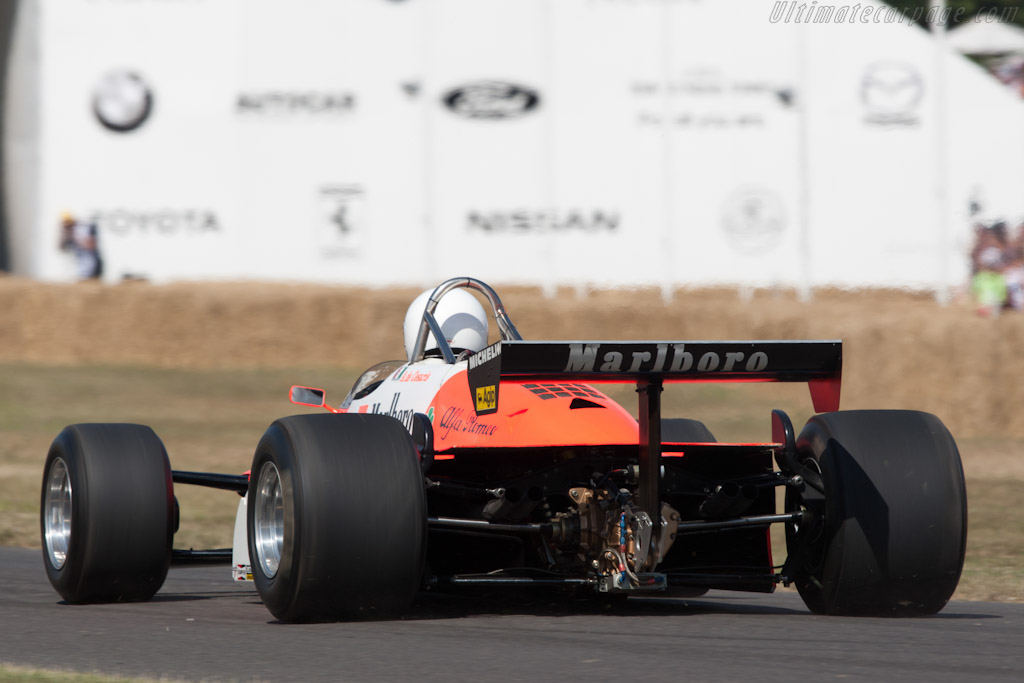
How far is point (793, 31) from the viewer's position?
1036 inches

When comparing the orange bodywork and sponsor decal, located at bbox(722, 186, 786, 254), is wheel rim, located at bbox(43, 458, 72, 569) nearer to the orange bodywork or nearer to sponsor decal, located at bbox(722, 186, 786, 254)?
the orange bodywork

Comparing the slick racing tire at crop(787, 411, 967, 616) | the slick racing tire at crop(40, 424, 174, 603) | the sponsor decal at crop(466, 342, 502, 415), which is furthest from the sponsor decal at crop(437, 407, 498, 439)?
the slick racing tire at crop(787, 411, 967, 616)

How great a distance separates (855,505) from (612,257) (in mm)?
20101

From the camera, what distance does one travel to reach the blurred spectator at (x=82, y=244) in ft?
90.8

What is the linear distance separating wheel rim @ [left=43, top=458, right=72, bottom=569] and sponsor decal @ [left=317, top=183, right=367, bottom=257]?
64.1 feet

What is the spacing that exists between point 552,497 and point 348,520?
3.65ft

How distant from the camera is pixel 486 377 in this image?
6.34 metres

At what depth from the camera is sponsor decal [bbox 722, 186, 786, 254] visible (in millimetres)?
26844

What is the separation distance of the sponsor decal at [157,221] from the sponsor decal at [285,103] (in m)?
2.07

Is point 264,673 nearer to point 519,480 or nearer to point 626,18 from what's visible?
point 519,480

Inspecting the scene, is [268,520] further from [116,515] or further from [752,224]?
[752,224]

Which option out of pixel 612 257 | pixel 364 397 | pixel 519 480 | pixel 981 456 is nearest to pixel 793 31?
pixel 612 257

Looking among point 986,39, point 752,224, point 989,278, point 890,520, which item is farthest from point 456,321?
point 986,39

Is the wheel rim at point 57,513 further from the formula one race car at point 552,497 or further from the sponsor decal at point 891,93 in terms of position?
the sponsor decal at point 891,93
